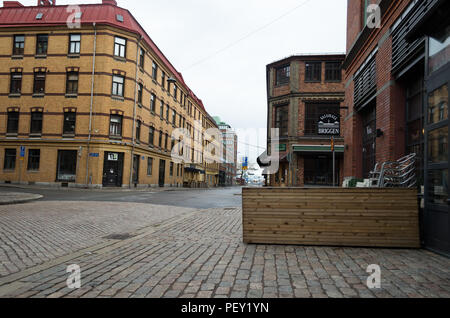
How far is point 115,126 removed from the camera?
25484 millimetres

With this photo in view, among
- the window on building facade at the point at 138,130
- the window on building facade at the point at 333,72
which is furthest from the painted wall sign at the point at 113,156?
the window on building facade at the point at 333,72

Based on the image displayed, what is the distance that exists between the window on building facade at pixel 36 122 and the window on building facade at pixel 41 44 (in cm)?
526

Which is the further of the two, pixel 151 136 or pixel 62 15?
pixel 151 136

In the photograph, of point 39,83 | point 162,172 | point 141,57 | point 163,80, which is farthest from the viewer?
point 162,172

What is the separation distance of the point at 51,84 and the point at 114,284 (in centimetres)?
2701

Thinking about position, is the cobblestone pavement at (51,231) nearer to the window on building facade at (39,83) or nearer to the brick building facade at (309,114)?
the brick building facade at (309,114)

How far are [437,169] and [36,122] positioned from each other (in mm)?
28404

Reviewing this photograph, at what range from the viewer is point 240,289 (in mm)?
3107

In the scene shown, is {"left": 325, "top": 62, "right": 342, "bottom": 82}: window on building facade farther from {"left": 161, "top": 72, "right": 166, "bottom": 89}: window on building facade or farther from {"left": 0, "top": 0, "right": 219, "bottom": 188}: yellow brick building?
{"left": 161, "top": 72, "right": 166, "bottom": 89}: window on building facade

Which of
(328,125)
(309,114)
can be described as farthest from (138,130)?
(328,125)

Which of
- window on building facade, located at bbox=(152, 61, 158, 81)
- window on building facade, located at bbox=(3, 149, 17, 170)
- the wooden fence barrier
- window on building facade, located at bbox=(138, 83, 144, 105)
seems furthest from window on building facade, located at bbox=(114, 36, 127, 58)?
the wooden fence barrier

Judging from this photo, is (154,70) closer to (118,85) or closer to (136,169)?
(118,85)

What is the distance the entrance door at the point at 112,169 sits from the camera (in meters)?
24.7
